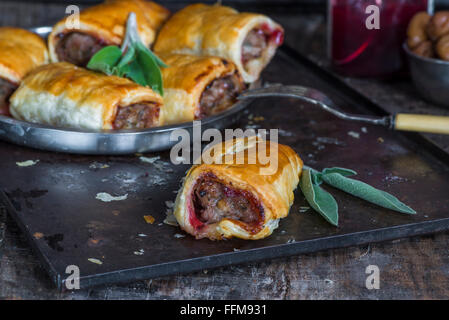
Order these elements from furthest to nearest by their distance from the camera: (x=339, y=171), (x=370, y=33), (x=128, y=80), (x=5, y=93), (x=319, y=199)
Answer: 1. (x=370, y=33)
2. (x=5, y=93)
3. (x=128, y=80)
4. (x=339, y=171)
5. (x=319, y=199)

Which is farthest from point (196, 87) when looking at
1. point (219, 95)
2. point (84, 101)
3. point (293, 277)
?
point (293, 277)

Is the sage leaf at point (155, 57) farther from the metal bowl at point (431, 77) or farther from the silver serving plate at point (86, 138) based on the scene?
the metal bowl at point (431, 77)

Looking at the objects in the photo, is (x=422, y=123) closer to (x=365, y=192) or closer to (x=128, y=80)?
(x=365, y=192)

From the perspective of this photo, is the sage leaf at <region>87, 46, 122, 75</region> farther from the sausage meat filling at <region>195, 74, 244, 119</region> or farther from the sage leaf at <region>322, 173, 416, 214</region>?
the sage leaf at <region>322, 173, 416, 214</region>

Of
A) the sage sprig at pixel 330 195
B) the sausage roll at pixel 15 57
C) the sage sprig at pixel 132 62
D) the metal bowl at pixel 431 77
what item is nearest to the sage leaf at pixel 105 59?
the sage sprig at pixel 132 62

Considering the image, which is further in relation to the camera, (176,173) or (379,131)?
(379,131)
